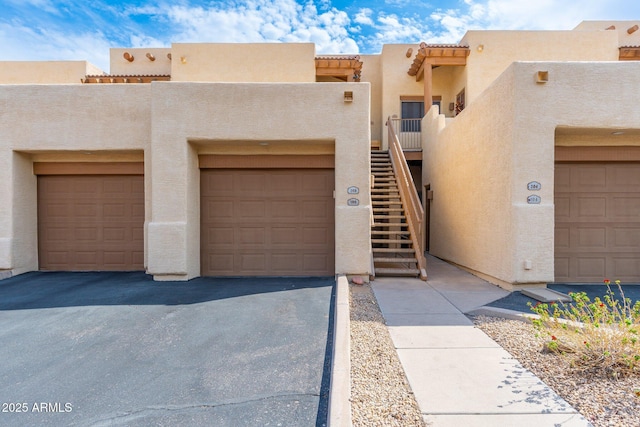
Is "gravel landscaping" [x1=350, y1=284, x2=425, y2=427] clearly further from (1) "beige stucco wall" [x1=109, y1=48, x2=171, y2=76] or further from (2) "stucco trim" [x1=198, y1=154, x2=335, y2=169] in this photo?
(1) "beige stucco wall" [x1=109, y1=48, x2=171, y2=76]

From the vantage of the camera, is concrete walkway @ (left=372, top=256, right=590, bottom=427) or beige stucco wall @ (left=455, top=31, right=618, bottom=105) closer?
concrete walkway @ (left=372, top=256, right=590, bottom=427)

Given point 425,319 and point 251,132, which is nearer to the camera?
point 425,319

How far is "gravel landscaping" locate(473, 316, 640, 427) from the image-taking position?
8.34ft

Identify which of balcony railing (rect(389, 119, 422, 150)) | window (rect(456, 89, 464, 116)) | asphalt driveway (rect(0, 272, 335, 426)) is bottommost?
asphalt driveway (rect(0, 272, 335, 426))

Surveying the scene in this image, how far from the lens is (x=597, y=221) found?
6875 mm

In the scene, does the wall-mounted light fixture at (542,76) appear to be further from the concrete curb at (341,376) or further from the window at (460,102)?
the window at (460,102)

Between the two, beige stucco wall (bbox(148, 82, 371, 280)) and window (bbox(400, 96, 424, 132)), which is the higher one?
window (bbox(400, 96, 424, 132))

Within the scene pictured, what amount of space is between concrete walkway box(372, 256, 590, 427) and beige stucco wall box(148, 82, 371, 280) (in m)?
2.03

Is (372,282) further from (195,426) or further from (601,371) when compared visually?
(195,426)

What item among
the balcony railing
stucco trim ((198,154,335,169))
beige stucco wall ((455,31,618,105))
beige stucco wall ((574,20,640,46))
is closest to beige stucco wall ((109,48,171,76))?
stucco trim ((198,154,335,169))

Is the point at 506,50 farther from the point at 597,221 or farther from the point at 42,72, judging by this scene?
the point at 42,72

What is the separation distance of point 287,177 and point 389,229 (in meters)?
3.48

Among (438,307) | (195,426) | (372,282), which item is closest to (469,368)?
(438,307)

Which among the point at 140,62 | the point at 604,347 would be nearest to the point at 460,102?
the point at 604,347
